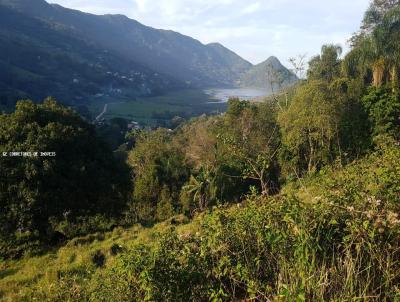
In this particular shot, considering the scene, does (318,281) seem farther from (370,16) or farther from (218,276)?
(370,16)

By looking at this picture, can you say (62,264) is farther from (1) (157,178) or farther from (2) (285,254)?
(1) (157,178)

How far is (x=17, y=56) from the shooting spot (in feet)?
627

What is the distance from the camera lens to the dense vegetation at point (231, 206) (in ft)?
14.7

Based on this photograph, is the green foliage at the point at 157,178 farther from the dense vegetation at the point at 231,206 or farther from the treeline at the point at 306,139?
the dense vegetation at the point at 231,206

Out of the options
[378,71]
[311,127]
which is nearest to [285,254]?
[311,127]

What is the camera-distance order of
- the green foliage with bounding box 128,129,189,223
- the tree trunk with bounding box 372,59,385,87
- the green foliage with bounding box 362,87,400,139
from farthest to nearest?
the tree trunk with bounding box 372,59,385,87, the green foliage with bounding box 362,87,400,139, the green foliage with bounding box 128,129,189,223

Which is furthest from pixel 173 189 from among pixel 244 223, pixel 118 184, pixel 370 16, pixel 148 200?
pixel 370 16

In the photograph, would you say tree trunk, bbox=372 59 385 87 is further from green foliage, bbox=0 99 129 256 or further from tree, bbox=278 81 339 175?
green foliage, bbox=0 99 129 256

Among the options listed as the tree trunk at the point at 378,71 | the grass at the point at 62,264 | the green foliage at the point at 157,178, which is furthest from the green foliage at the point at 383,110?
the grass at the point at 62,264

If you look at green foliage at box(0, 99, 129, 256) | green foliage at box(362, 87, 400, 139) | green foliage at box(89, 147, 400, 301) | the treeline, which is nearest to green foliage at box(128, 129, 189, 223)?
the treeline

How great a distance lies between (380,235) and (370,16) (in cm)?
5598

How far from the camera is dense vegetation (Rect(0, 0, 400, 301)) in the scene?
4477 mm

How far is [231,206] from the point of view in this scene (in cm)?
1095

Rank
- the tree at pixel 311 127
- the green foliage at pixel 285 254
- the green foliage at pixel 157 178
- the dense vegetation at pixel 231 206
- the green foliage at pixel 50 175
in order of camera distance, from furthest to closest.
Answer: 1. the tree at pixel 311 127
2. the green foliage at pixel 157 178
3. the green foliage at pixel 50 175
4. the dense vegetation at pixel 231 206
5. the green foliage at pixel 285 254
